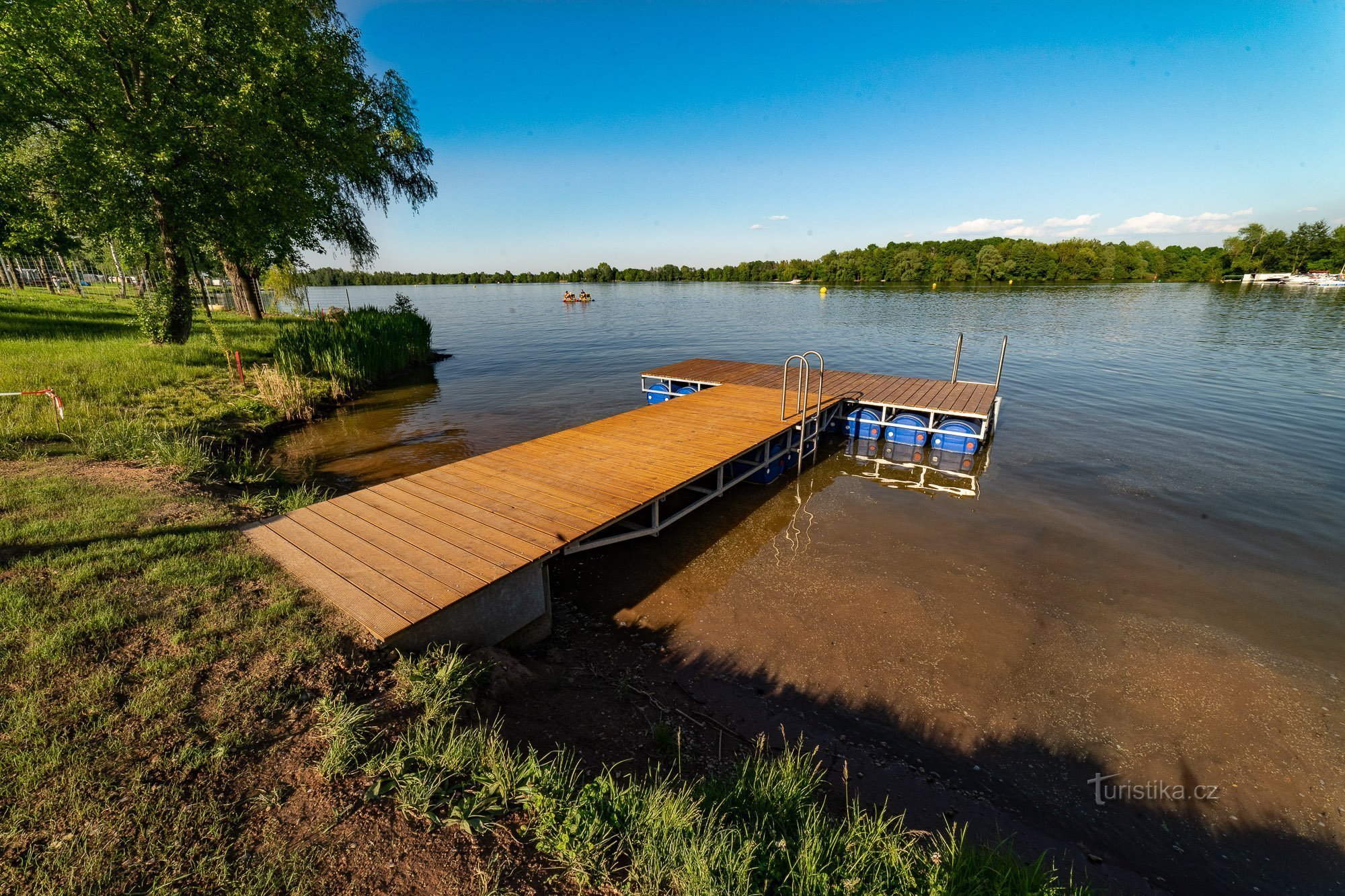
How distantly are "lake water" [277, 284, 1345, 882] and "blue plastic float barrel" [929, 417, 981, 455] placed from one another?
2.54 feet

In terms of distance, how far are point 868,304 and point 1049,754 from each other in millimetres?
55154

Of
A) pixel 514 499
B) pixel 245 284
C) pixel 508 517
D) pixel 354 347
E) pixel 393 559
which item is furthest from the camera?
pixel 245 284

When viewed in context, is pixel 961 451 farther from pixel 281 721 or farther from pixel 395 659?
pixel 281 721

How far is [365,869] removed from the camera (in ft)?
8.48

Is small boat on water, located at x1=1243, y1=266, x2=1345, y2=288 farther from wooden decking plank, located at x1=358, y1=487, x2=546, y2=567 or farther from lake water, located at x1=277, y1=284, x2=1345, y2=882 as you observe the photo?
wooden decking plank, located at x1=358, y1=487, x2=546, y2=567

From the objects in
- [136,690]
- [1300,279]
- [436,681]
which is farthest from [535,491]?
[1300,279]

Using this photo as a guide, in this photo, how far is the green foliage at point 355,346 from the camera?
17.1 metres

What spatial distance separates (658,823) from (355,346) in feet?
68.1

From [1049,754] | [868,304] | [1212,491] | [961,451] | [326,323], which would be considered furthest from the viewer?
[868,304]

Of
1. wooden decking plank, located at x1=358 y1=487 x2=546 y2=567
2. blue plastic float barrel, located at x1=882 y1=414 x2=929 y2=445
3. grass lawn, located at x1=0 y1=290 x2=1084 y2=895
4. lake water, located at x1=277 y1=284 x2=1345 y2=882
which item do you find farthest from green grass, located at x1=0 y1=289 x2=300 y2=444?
blue plastic float barrel, located at x1=882 y1=414 x2=929 y2=445

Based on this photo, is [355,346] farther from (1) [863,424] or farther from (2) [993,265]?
(2) [993,265]

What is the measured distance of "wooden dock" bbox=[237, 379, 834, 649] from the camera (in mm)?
4867

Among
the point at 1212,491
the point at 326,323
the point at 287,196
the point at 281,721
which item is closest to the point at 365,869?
the point at 281,721

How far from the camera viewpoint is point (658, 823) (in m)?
2.91
